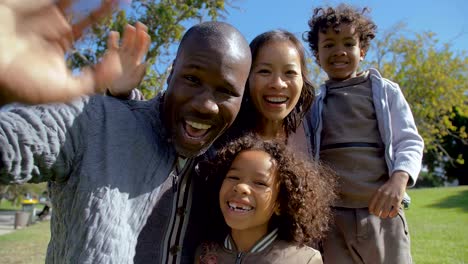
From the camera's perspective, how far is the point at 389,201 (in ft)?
8.27

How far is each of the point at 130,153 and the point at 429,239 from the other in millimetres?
9732

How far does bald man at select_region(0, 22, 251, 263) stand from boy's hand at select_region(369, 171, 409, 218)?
116cm

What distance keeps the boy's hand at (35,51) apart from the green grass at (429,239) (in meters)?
7.40

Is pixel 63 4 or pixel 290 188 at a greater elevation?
pixel 63 4

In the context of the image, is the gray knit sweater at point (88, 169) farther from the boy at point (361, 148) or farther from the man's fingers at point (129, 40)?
the boy at point (361, 148)

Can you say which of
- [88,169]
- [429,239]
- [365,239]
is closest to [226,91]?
[88,169]

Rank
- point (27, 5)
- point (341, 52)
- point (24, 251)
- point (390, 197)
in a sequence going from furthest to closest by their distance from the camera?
point (24, 251)
point (341, 52)
point (390, 197)
point (27, 5)

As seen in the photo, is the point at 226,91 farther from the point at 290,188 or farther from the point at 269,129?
the point at 269,129

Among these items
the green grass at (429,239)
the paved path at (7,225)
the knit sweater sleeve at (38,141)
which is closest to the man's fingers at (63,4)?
the knit sweater sleeve at (38,141)

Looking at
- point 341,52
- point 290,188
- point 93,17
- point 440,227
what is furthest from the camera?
point 440,227

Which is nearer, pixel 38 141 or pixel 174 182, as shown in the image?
pixel 38 141

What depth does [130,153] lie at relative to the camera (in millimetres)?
1607

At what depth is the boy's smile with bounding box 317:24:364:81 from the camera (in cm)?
303

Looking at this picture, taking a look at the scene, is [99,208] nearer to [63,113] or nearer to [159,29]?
[63,113]
